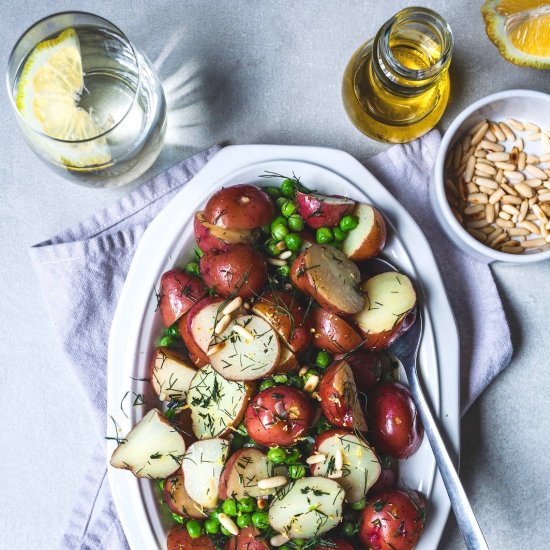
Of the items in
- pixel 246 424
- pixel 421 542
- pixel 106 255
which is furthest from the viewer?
pixel 106 255

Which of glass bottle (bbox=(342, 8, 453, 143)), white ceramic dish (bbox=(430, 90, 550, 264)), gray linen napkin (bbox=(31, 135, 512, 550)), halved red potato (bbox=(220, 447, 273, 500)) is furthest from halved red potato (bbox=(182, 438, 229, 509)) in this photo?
glass bottle (bbox=(342, 8, 453, 143))

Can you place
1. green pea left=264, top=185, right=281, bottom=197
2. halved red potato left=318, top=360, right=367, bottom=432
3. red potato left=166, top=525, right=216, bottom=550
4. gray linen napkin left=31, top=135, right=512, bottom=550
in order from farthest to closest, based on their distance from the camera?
gray linen napkin left=31, top=135, right=512, bottom=550, green pea left=264, top=185, right=281, bottom=197, red potato left=166, top=525, right=216, bottom=550, halved red potato left=318, top=360, right=367, bottom=432

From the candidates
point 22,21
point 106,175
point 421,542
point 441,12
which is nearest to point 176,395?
point 106,175

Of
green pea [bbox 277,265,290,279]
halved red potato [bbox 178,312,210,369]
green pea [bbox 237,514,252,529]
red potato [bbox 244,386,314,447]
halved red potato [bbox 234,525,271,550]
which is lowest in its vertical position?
halved red potato [bbox 234,525,271,550]

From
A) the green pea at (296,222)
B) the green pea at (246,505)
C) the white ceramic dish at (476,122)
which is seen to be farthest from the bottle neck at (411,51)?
the green pea at (246,505)

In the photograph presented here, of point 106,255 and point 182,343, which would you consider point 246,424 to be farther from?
point 106,255

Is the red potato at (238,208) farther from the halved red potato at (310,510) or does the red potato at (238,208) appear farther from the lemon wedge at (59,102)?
the halved red potato at (310,510)

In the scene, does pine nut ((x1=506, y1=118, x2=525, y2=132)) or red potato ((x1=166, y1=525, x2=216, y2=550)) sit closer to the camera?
red potato ((x1=166, y1=525, x2=216, y2=550))

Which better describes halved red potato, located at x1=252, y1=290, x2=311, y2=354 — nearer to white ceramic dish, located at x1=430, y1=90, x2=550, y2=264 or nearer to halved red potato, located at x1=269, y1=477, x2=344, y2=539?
halved red potato, located at x1=269, y1=477, x2=344, y2=539
